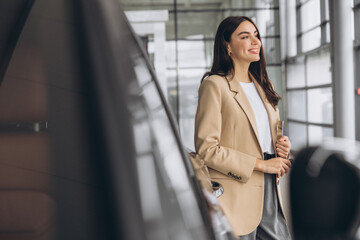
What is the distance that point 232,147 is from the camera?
2.01 metres

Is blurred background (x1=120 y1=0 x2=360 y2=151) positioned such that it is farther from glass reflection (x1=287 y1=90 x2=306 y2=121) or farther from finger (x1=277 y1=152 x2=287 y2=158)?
finger (x1=277 y1=152 x2=287 y2=158)

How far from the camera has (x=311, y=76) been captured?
34.6 feet

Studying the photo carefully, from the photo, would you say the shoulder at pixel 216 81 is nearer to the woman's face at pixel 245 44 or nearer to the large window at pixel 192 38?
the woman's face at pixel 245 44

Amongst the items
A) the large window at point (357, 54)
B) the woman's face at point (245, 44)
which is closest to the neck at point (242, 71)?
the woman's face at point (245, 44)

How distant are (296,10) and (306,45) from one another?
3.77 feet

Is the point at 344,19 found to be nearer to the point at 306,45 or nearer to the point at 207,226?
the point at 306,45

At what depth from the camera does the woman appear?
1938 mm

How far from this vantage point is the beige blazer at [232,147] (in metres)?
1.93

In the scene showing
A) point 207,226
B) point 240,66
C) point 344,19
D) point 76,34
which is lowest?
point 207,226

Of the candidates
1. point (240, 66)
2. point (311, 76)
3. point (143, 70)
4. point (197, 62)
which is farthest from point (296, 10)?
point (143, 70)

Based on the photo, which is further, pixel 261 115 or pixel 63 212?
pixel 261 115

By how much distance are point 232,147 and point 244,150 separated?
0.06 m

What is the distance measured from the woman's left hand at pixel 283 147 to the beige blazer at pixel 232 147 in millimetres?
86

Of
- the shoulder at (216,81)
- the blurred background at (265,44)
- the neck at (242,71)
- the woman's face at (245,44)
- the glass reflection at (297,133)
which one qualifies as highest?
the blurred background at (265,44)
